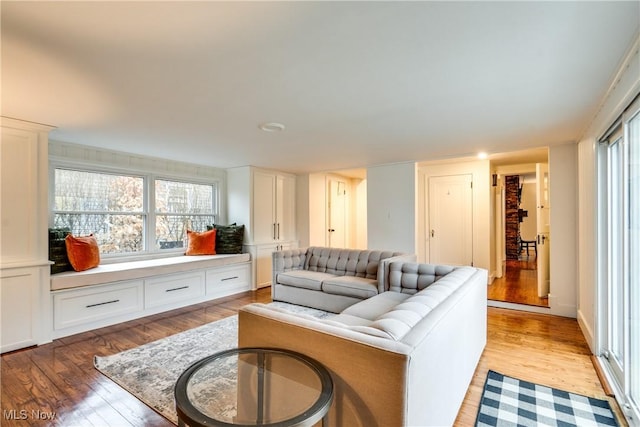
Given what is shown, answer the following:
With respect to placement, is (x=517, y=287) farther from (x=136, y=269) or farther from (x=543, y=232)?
(x=136, y=269)

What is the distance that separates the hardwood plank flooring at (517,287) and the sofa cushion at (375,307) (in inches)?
91.4

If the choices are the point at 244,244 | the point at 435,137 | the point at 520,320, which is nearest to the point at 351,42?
the point at 435,137

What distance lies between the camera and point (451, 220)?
5.48 meters

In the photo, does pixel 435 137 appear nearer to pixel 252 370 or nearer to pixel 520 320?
pixel 520 320

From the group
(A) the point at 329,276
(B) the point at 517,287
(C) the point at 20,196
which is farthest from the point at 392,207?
(C) the point at 20,196

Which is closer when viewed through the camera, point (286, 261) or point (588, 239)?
point (588, 239)

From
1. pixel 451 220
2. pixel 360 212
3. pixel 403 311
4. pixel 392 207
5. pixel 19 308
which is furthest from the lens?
pixel 360 212

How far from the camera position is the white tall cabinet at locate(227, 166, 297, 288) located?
5.36 metres

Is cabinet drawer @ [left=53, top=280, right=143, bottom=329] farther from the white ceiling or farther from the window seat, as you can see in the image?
the white ceiling

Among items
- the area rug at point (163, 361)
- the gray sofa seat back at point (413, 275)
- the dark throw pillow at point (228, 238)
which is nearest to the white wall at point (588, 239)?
the gray sofa seat back at point (413, 275)

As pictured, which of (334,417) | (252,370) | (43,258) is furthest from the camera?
(43,258)

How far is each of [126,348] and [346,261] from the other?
279 centimetres

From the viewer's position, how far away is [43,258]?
119 inches

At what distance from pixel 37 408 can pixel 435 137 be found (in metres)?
4.16
